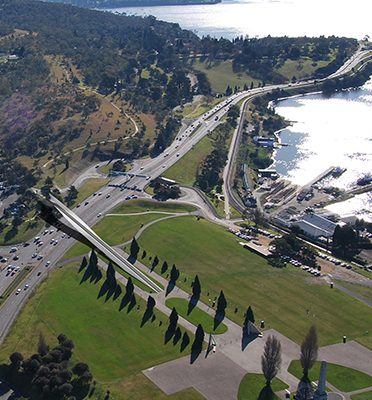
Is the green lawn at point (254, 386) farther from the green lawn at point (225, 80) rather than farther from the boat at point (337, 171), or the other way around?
the green lawn at point (225, 80)

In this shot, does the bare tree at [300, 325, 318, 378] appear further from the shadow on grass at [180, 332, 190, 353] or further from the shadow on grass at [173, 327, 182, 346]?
the shadow on grass at [173, 327, 182, 346]

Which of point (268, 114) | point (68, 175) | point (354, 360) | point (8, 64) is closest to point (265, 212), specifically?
point (68, 175)

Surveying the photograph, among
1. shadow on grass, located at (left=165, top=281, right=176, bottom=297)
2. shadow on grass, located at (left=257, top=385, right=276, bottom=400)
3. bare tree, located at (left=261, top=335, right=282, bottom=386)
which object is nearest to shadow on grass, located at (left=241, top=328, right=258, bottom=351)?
bare tree, located at (left=261, top=335, right=282, bottom=386)

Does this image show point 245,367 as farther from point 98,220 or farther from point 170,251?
point 98,220

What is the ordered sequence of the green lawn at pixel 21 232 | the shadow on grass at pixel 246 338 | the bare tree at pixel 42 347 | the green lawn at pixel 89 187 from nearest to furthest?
the bare tree at pixel 42 347 < the shadow on grass at pixel 246 338 < the green lawn at pixel 21 232 < the green lawn at pixel 89 187

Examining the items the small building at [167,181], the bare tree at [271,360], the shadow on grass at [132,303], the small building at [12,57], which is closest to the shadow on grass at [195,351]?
the bare tree at [271,360]

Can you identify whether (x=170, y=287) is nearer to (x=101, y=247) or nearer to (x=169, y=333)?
(x=169, y=333)
